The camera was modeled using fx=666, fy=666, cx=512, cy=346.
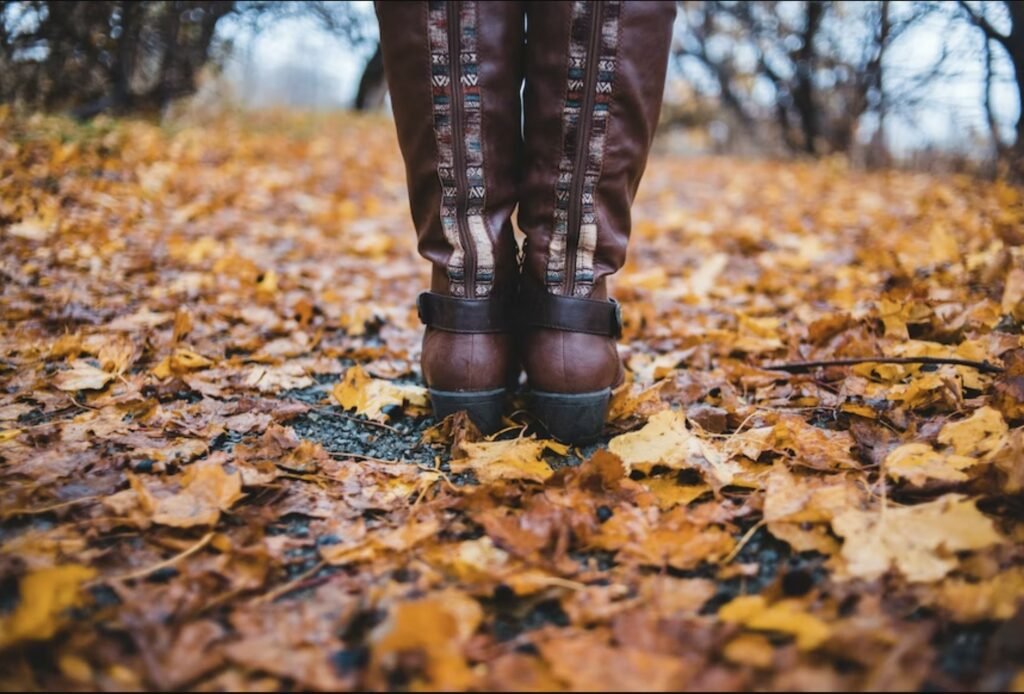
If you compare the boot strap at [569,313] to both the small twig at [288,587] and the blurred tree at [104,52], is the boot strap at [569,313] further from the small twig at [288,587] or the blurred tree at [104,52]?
→ the blurred tree at [104,52]

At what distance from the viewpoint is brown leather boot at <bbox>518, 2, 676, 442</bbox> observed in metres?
0.93

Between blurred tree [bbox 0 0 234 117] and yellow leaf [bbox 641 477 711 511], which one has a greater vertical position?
blurred tree [bbox 0 0 234 117]

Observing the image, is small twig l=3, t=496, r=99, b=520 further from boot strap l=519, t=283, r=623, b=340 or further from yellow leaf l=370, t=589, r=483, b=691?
boot strap l=519, t=283, r=623, b=340

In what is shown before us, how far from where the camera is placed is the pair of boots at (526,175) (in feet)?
3.05

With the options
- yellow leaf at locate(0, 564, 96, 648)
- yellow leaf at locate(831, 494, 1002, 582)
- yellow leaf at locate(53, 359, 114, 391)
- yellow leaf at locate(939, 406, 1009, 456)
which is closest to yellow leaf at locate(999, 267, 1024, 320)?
yellow leaf at locate(939, 406, 1009, 456)

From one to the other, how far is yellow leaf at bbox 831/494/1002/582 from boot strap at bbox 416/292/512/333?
57 cm

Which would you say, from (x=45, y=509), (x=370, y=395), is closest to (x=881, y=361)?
(x=370, y=395)

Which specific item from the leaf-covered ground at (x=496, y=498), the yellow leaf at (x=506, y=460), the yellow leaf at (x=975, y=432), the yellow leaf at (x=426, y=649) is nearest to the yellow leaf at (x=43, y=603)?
the leaf-covered ground at (x=496, y=498)

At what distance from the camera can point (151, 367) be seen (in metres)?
1.32

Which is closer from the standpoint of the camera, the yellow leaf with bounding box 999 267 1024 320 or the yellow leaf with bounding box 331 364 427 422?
the yellow leaf with bounding box 331 364 427 422

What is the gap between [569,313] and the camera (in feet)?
3.44

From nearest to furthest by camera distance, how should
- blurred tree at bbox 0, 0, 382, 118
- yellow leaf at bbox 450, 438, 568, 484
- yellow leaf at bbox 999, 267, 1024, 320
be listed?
1. yellow leaf at bbox 450, 438, 568, 484
2. yellow leaf at bbox 999, 267, 1024, 320
3. blurred tree at bbox 0, 0, 382, 118

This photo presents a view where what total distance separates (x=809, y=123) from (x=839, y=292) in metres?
4.41

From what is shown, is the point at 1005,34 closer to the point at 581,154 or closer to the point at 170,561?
the point at 581,154
